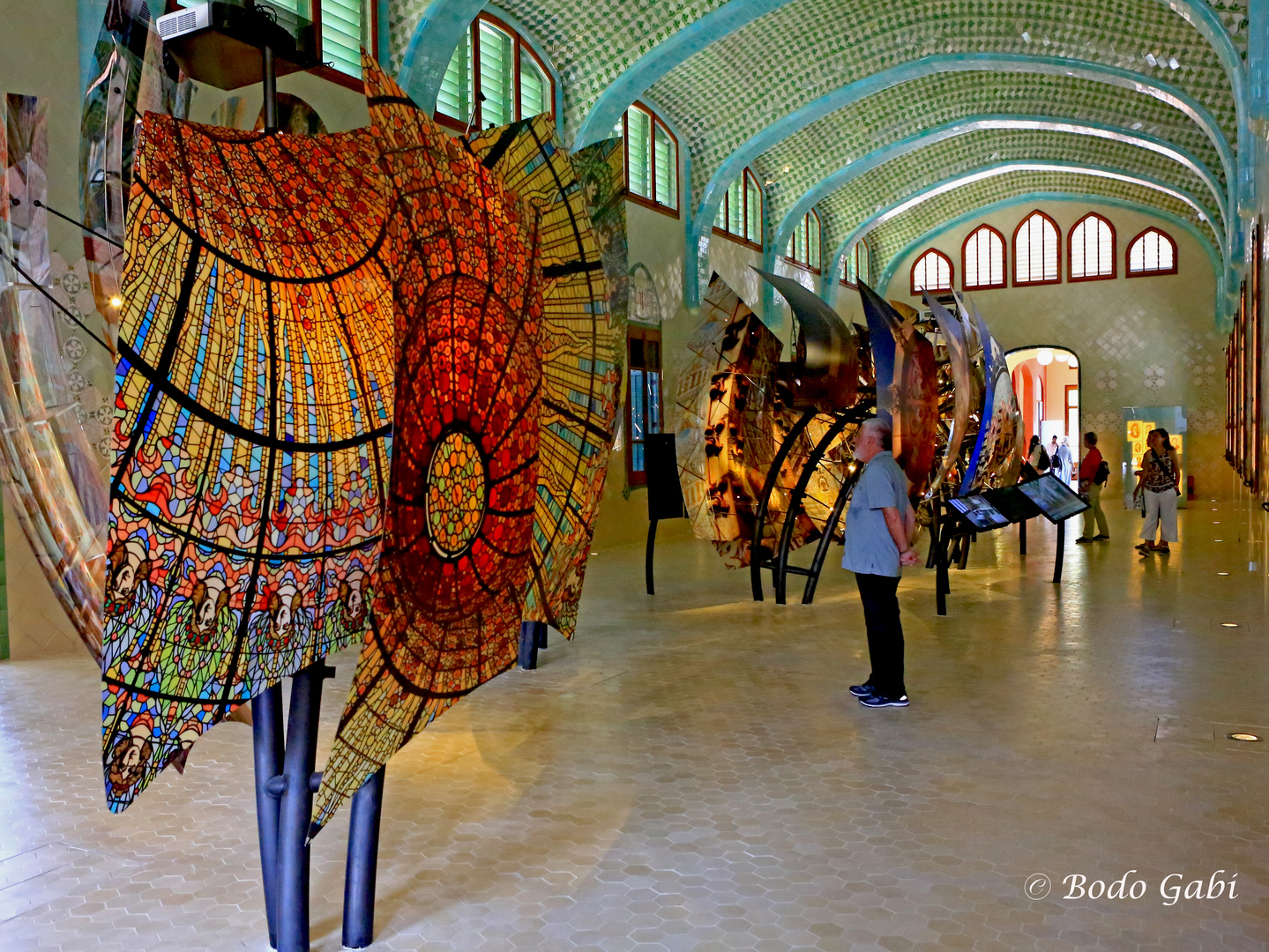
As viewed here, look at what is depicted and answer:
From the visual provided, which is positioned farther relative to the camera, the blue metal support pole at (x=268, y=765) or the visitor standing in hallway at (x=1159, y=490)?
the visitor standing in hallway at (x=1159, y=490)

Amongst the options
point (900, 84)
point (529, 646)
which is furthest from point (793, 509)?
point (900, 84)

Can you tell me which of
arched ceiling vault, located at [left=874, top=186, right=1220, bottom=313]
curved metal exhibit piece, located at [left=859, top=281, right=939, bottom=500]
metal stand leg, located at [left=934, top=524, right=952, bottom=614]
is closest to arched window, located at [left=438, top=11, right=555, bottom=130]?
curved metal exhibit piece, located at [left=859, top=281, right=939, bottom=500]

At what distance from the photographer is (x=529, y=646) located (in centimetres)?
602

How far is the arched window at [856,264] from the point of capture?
2284 cm

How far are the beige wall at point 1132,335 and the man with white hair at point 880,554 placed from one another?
18.5 m

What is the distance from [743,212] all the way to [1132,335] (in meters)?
8.99

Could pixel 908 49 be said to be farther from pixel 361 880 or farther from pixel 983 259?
pixel 361 880

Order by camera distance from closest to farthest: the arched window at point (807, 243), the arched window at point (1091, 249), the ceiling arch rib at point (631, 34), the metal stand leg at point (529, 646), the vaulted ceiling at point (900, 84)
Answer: the metal stand leg at point (529, 646), the ceiling arch rib at point (631, 34), the vaulted ceiling at point (900, 84), the arched window at point (807, 243), the arched window at point (1091, 249)

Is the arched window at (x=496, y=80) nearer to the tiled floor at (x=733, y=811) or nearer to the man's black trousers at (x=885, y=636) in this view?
the tiled floor at (x=733, y=811)

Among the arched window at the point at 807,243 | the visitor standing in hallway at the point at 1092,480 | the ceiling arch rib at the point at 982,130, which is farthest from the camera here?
the arched window at the point at 807,243

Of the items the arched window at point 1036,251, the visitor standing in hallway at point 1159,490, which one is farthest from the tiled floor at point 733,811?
the arched window at point 1036,251

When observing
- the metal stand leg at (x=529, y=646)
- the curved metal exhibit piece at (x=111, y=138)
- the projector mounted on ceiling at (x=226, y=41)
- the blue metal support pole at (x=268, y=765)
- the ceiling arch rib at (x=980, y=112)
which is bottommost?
the metal stand leg at (x=529, y=646)

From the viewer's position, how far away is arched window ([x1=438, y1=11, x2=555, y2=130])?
11188 mm

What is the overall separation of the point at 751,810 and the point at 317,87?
302 inches
